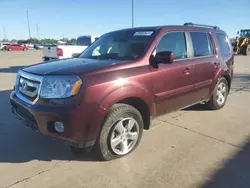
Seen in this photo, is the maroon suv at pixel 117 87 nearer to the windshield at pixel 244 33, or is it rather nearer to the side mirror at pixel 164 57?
the side mirror at pixel 164 57

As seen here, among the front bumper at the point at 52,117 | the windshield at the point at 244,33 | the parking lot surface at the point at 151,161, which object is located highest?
the windshield at the point at 244,33

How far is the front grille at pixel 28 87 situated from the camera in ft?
9.75

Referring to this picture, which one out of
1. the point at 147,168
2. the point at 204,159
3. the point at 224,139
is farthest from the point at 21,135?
the point at 224,139

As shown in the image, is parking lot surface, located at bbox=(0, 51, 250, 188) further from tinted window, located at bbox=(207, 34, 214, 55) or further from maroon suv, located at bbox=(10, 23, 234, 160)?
tinted window, located at bbox=(207, 34, 214, 55)

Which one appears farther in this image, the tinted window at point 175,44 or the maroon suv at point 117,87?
the tinted window at point 175,44

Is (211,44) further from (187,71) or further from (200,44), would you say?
(187,71)

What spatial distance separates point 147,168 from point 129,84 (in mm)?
1111

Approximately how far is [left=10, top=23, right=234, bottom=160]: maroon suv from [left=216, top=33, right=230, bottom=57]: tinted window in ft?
2.03

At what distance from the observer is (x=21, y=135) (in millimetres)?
4016

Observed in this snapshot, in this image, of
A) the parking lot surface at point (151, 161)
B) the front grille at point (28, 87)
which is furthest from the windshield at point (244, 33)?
the front grille at point (28, 87)

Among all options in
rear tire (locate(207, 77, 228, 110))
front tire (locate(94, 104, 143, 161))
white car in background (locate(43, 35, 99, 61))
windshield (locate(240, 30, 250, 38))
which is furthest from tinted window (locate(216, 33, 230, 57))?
windshield (locate(240, 30, 250, 38))

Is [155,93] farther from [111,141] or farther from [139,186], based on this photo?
[139,186]

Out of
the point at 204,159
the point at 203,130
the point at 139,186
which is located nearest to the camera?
the point at 139,186

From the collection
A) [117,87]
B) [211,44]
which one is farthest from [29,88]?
[211,44]
